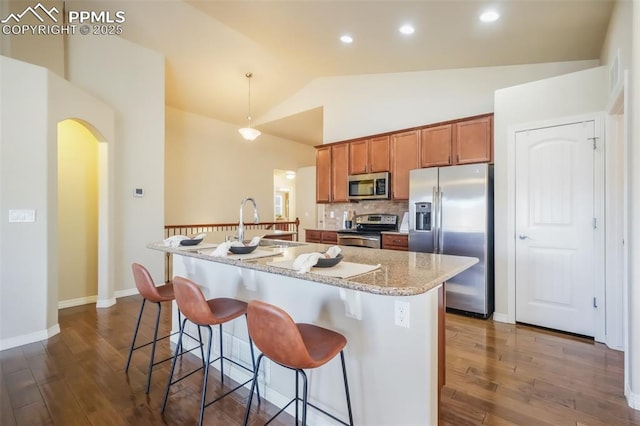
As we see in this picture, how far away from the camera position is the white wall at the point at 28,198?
270cm

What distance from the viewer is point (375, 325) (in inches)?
59.9

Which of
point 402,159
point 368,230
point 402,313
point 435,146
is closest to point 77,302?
point 368,230

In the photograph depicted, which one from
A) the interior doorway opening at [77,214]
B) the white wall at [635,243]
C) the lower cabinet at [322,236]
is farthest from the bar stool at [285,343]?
the interior doorway opening at [77,214]

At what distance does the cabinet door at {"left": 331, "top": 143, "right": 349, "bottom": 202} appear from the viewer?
5160 millimetres

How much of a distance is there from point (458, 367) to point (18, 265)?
3.94 metres

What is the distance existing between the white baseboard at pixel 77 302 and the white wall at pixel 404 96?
14.5ft

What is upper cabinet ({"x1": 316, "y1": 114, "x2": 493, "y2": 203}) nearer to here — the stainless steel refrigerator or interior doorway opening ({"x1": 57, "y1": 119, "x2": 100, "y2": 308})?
the stainless steel refrigerator

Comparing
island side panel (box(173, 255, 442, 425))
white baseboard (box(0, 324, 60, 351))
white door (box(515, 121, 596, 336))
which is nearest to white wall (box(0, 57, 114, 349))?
white baseboard (box(0, 324, 60, 351))

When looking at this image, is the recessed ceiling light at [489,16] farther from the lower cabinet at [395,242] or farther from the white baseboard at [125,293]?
the white baseboard at [125,293]

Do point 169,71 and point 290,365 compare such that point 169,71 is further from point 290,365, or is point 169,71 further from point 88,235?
point 290,365

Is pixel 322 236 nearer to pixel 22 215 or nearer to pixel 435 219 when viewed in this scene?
pixel 435 219

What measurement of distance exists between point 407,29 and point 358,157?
2.00 meters

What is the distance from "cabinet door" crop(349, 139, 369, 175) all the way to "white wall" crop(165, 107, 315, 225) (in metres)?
3.15

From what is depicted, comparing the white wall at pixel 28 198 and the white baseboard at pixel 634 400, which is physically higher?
the white wall at pixel 28 198
